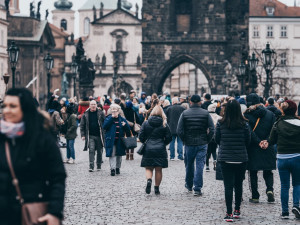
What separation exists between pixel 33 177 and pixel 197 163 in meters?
7.65

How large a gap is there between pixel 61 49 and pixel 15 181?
9855cm

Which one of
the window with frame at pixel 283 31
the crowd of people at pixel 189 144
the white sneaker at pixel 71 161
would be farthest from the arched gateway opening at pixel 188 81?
the crowd of people at pixel 189 144

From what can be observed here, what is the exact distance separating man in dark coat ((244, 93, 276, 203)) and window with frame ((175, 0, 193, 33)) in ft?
124

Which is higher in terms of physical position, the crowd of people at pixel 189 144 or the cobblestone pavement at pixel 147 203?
the crowd of people at pixel 189 144

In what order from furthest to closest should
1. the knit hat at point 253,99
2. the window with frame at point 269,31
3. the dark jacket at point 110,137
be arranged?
the window with frame at point 269,31 → the dark jacket at point 110,137 → the knit hat at point 253,99

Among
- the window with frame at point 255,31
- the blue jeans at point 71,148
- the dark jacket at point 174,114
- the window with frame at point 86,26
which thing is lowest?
the blue jeans at point 71,148

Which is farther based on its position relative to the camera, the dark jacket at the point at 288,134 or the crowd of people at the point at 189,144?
the dark jacket at the point at 288,134

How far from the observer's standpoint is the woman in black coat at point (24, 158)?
16.2ft

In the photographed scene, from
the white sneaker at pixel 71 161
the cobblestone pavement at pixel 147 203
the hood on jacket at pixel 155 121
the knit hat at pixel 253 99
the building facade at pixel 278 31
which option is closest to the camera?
the cobblestone pavement at pixel 147 203

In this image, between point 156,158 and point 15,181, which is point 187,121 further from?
point 15,181

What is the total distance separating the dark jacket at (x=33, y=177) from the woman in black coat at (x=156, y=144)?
7.44m

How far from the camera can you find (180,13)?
161 feet

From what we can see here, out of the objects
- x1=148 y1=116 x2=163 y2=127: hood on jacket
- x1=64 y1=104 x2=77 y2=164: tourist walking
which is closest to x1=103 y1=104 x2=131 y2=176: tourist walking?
x1=64 y1=104 x2=77 y2=164: tourist walking

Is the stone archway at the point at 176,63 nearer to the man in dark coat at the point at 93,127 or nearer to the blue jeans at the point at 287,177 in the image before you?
the man in dark coat at the point at 93,127
